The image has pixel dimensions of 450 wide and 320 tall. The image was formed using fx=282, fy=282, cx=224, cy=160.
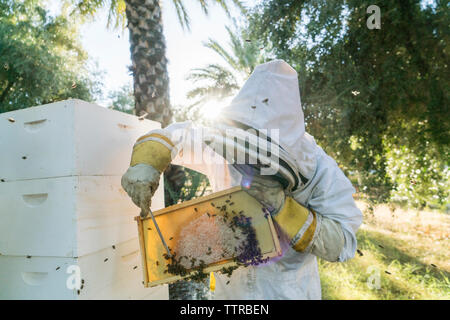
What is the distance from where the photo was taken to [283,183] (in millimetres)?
1333

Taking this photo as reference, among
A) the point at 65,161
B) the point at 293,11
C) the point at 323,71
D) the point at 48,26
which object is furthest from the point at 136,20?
the point at 48,26

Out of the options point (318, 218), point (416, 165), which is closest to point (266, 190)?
point (318, 218)

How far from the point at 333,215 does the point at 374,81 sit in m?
2.97

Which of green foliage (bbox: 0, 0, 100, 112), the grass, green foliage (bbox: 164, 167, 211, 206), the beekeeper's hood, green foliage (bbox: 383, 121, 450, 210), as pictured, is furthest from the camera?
green foliage (bbox: 0, 0, 100, 112)

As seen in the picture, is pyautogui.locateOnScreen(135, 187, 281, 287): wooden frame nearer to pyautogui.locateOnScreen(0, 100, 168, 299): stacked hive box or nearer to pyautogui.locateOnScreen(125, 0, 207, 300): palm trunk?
pyautogui.locateOnScreen(0, 100, 168, 299): stacked hive box

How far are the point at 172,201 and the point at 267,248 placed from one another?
255 centimetres

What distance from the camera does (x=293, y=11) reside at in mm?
4262

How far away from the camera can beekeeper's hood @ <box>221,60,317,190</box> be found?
1.23 m

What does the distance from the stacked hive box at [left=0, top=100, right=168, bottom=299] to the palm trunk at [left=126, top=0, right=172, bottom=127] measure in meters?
1.95

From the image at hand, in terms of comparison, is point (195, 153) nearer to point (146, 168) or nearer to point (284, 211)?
point (146, 168)

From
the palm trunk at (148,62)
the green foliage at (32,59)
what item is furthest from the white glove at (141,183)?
the green foliage at (32,59)

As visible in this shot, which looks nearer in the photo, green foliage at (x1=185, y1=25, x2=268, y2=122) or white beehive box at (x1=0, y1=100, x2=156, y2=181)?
white beehive box at (x1=0, y1=100, x2=156, y2=181)

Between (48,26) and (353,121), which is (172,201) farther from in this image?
(48,26)

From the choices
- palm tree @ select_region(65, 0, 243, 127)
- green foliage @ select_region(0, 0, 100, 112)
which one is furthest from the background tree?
palm tree @ select_region(65, 0, 243, 127)
